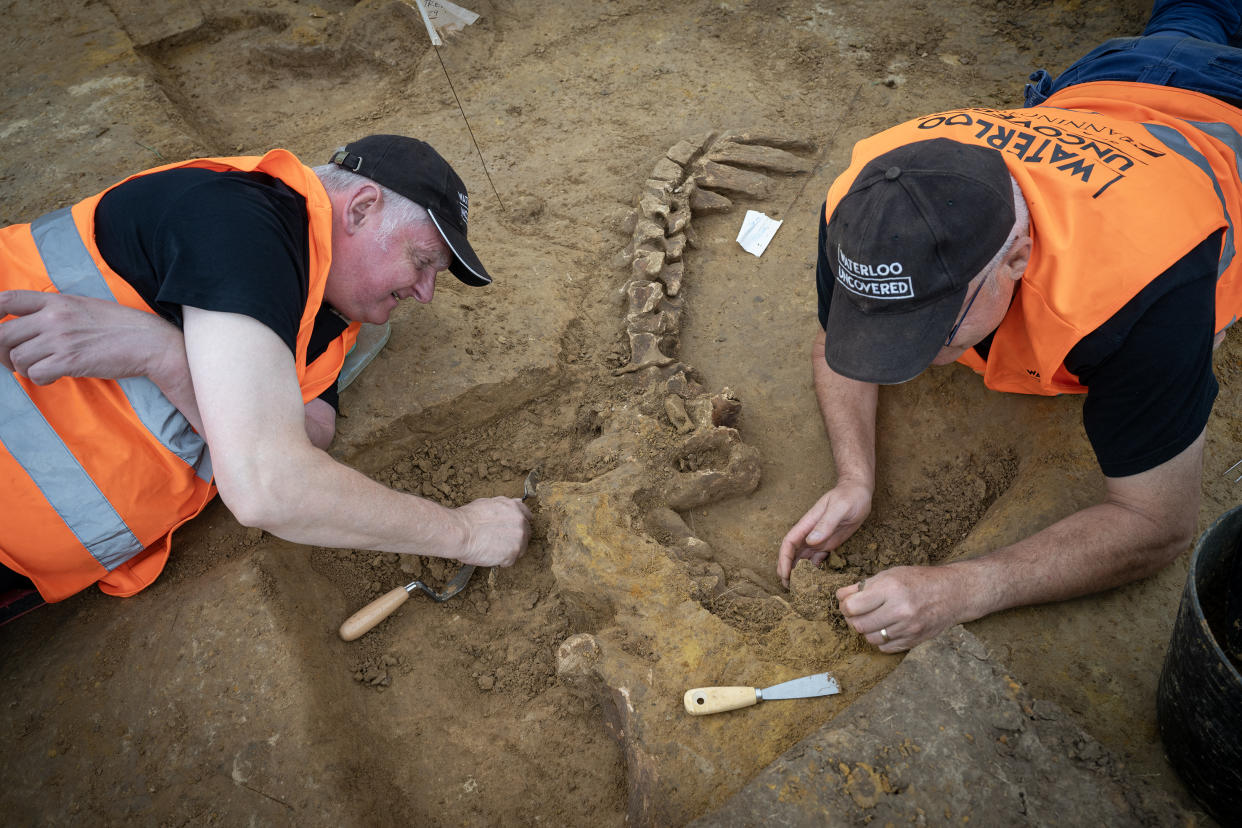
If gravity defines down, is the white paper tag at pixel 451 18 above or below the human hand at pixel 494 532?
above

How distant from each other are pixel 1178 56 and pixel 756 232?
175 cm

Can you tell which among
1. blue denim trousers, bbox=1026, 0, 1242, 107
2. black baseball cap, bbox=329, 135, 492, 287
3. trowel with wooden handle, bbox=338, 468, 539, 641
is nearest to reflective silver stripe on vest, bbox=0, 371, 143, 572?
trowel with wooden handle, bbox=338, 468, 539, 641

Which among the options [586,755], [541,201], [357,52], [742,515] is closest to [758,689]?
[586,755]

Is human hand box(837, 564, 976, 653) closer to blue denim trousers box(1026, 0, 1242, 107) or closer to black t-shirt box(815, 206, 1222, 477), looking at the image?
black t-shirt box(815, 206, 1222, 477)

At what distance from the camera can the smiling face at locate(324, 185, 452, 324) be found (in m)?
2.31

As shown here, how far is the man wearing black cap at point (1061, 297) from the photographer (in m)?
1.87

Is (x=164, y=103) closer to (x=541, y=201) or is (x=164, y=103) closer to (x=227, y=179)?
(x=541, y=201)

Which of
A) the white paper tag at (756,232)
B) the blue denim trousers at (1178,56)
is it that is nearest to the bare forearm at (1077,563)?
the blue denim trousers at (1178,56)

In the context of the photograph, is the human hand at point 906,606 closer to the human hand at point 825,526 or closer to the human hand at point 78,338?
the human hand at point 825,526

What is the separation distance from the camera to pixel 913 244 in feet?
A: 6.04

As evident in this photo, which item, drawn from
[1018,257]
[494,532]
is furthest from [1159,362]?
[494,532]

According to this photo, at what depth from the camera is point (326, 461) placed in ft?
6.59

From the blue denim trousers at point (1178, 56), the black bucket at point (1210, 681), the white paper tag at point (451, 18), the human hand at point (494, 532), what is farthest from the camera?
the white paper tag at point (451, 18)

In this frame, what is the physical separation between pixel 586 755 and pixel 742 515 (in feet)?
3.23
